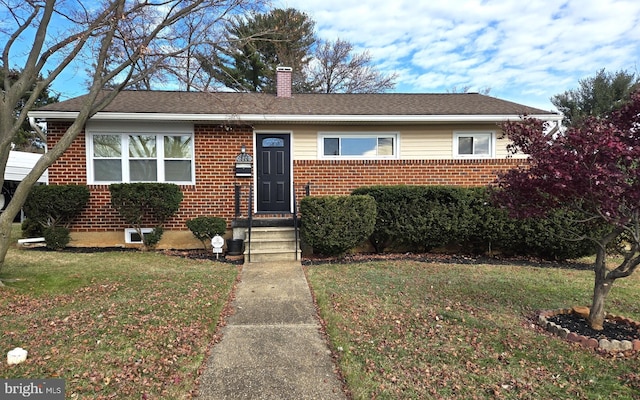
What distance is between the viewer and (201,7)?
20.6 ft

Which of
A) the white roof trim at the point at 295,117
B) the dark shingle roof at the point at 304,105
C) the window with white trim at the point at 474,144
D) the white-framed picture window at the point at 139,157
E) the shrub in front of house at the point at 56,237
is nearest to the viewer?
the shrub in front of house at the point at 56,237

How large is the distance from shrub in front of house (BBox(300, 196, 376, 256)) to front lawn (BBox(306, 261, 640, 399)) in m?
0.90

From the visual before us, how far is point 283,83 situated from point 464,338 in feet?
29.8

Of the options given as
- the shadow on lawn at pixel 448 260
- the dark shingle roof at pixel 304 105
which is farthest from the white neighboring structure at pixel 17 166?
the shadow on lawn at pixel 448 260

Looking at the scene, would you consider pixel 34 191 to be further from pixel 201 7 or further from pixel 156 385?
pixel 156 385

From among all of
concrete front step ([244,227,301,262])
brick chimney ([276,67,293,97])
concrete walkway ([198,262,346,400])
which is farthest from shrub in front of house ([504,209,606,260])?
brick chimney ([276,67,293,97])

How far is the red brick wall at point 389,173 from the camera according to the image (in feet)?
29.2

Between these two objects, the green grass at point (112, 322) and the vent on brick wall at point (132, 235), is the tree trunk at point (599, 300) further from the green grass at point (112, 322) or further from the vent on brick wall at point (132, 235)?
the vent on brick wall at point (132, 235)

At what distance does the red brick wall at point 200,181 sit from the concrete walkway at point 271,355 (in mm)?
4103

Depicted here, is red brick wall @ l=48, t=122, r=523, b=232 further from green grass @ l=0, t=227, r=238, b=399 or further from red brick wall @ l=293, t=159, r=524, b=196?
green grass @ l=0, t=227, r=238, b=399

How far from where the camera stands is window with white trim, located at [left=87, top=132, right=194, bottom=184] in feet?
27.4

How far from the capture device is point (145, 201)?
25.1ft

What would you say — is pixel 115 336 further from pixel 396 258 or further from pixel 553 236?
pixel 553 236

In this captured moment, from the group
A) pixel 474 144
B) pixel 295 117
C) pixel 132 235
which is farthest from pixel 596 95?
pixel 132 235
